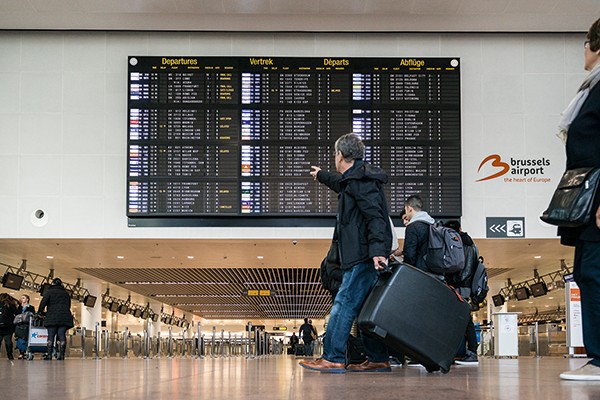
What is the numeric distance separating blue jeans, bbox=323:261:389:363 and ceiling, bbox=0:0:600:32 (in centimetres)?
626

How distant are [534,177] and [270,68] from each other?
14.2ft

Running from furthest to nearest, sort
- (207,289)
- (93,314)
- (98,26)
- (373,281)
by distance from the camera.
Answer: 1. (207,289)
2. (93,314)
3. (98,26)
4. (373,281)

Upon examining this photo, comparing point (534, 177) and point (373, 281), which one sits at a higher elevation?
point (534, 177)

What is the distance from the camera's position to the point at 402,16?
1107cm

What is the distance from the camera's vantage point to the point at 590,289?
3.68m

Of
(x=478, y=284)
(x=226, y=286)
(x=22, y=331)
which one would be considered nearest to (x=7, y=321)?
(x=22, y=331)

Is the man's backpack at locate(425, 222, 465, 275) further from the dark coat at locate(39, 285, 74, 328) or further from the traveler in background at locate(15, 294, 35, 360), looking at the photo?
the traveler in background at locate(15, 294, 35, 360)

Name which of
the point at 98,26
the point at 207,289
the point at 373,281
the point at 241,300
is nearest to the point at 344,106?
the point at 98,26

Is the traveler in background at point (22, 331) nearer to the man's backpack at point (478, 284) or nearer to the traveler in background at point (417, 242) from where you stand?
the man's backpack at point (478, 284)

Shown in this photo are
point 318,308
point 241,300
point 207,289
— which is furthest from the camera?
point 318,308

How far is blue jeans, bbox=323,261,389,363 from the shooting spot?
202 inches

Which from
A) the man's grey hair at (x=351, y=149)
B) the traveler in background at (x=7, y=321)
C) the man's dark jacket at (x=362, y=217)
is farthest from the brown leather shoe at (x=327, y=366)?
the traveler in background at (x=7, y=321)

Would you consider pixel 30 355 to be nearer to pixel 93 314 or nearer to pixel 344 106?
pixel 344 106

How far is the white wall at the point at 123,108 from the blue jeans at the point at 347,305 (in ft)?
22.0
